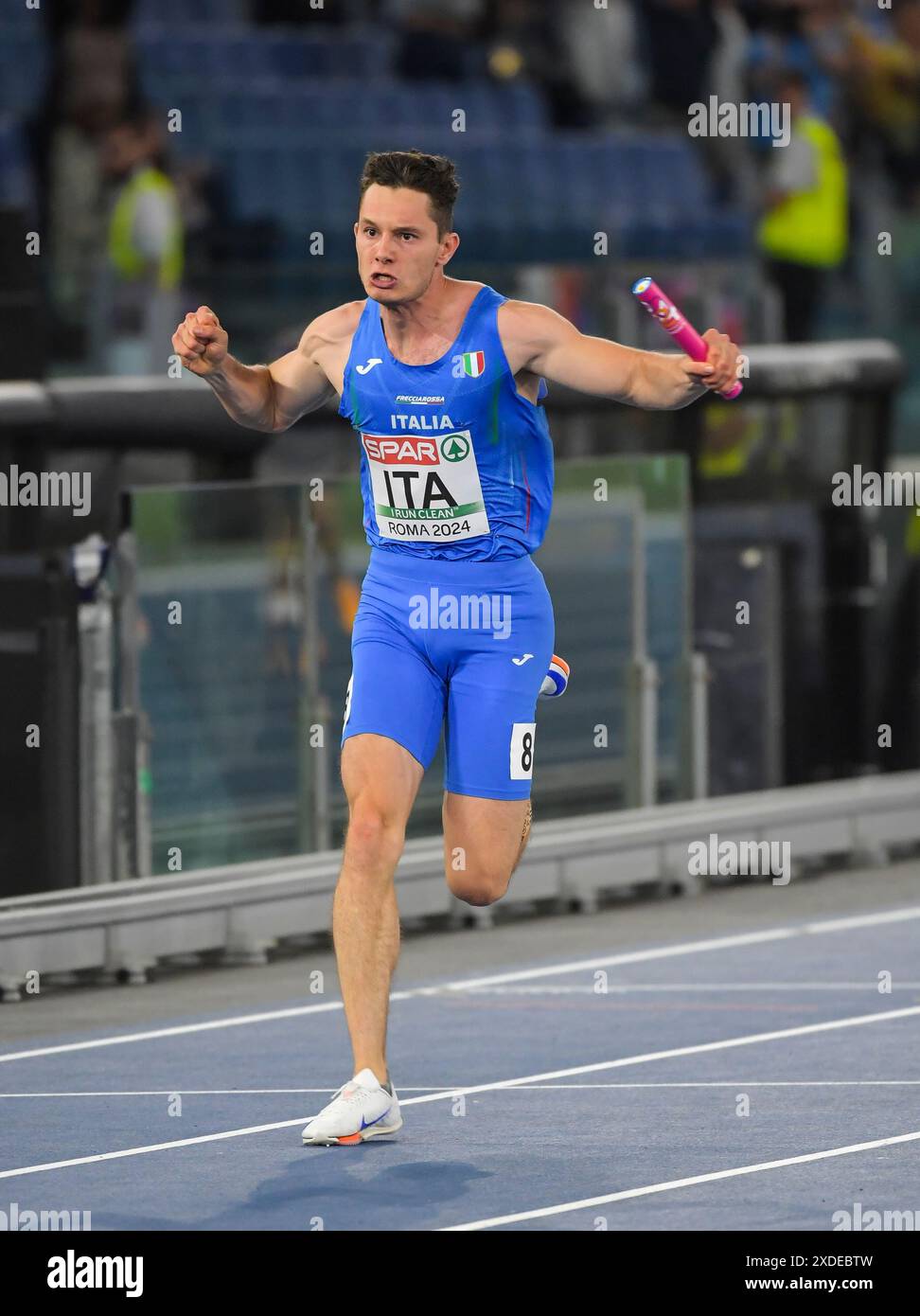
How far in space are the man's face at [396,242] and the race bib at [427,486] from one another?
390mm

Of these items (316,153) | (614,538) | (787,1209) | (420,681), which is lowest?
(787,1209)

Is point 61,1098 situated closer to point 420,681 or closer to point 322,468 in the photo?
point 420,681

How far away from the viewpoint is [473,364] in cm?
770

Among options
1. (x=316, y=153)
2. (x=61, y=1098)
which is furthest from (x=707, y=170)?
(x=61, y=1098)

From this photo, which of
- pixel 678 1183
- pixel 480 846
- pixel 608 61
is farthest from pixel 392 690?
pixel 608 61

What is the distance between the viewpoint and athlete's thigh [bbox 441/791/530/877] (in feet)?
26.0

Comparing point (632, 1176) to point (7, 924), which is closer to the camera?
point (632, 1176)

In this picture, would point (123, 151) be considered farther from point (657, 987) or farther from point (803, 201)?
point (657, 987)

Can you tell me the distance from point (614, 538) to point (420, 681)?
16.3ft

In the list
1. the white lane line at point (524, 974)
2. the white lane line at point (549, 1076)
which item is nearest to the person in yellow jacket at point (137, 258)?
the white lane line at point (524, 974)

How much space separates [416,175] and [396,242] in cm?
19

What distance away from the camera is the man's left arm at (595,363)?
293 inches

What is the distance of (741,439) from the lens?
45.0ft

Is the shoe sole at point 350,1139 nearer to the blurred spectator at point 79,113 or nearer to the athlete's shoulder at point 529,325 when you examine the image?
the athlete's shoulder at point 529,325
